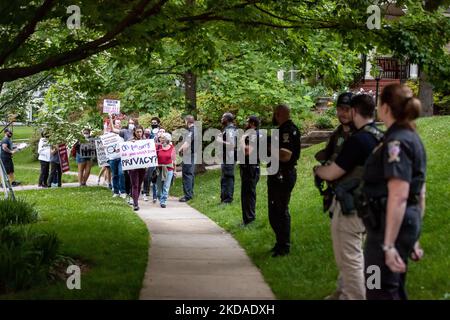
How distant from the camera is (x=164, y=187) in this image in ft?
48.0

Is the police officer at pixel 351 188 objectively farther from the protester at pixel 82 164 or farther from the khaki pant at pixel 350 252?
the protester at pixel 82 164

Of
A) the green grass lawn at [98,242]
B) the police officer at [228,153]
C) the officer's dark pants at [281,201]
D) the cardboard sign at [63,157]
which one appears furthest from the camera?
the cardboard sign at [63,157]

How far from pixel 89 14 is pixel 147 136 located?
7.89 meters

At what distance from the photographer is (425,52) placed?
8.89 meters

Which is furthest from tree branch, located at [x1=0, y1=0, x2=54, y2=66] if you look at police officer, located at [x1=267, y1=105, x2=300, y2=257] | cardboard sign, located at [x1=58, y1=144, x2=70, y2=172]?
cardboard sign, located at [x1=58, y1=144, x2=70, y2=172]

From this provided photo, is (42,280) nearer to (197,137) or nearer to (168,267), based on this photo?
(168,267)

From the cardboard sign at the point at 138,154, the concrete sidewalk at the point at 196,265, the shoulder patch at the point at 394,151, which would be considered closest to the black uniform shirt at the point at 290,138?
the concrete sidewalk at the point at 196,265

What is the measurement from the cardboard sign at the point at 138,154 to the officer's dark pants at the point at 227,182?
1.60m

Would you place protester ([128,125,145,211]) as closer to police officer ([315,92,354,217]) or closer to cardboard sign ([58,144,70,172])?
cardboard sign ([58,144,70,172])

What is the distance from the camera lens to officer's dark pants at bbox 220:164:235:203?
45.2ft

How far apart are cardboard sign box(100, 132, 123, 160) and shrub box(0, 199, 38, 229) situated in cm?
385

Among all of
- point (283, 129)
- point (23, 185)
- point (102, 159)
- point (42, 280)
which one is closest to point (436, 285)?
point (283, 129)

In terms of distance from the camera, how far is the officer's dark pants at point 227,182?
1377 cm

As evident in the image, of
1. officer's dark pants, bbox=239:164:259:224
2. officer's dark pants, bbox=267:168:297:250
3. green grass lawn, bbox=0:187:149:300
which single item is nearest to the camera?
green grass lawn, bbox=0:187:149:300
